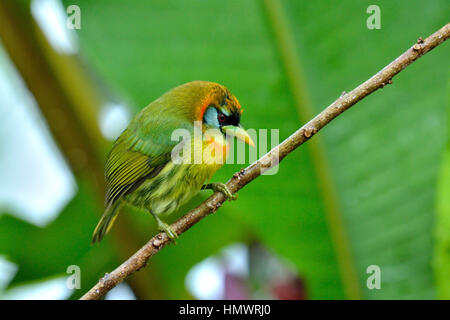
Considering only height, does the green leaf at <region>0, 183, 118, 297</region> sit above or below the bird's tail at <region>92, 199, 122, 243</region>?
above

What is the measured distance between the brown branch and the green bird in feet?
0.75

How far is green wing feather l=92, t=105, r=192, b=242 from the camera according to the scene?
1.39 m

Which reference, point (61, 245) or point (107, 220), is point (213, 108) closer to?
point (107, 220)

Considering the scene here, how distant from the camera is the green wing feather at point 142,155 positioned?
54.6 inches

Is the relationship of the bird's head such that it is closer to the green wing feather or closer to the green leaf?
the green wing feather

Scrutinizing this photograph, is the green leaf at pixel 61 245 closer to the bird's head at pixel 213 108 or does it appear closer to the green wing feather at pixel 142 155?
the green wing feather at pixel 142 155

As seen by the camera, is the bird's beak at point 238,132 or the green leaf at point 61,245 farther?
the green leaf at point 61,245

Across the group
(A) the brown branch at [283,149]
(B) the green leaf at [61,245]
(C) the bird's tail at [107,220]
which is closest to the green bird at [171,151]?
(C) the bird's tail at [107,220]

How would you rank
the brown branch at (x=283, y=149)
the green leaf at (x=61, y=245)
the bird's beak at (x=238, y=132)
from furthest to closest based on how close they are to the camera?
the green leaf at (x=61, y=245) → the bird's beak at (x=238, y=132) → the brown branch at (x=283, y=149)

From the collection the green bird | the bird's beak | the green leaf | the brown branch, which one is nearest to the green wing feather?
the green bird

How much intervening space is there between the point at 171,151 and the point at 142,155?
6 cm

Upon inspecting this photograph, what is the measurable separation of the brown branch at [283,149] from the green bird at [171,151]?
0.23m

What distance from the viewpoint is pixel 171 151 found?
139 cm
